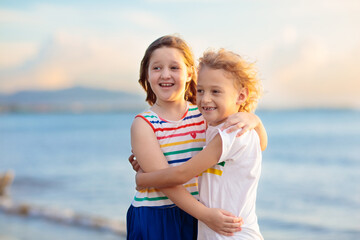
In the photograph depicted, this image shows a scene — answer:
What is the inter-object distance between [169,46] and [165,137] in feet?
1.46

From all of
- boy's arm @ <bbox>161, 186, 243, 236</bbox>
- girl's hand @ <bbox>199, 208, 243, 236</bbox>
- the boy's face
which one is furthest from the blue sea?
the boy's face

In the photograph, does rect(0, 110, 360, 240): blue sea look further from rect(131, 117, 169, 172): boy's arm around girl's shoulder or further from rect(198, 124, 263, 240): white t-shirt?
rect(198, 124, 263, 240): white t-shirt

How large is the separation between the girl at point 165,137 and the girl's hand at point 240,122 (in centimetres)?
11

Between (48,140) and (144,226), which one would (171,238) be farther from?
(48,140)

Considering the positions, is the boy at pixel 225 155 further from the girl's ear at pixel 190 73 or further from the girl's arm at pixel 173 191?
the girl's ear at pixel 190 73

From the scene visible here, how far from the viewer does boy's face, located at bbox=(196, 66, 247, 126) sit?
6.31ft

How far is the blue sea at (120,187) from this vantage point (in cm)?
658

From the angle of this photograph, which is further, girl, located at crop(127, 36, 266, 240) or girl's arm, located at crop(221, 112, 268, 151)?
girl, located at crop(127, 36, 266, 240)

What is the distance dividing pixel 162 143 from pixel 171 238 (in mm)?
462

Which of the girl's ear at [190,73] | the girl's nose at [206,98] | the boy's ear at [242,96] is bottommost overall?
the girl's nose at [206,98]

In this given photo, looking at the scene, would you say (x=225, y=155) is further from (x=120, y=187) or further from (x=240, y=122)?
(x=120, y=187)

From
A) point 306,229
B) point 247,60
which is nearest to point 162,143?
point 247,60

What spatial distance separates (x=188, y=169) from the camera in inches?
75.5

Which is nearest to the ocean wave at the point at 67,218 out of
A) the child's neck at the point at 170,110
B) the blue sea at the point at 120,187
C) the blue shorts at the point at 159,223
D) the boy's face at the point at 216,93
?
the blue sea at the point at 120,187
